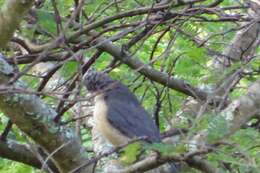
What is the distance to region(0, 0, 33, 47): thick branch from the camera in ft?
8.37

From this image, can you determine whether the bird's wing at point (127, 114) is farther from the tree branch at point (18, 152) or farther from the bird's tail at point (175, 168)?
the tree branch at point (18, 152)

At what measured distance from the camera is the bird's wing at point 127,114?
5.65 metres

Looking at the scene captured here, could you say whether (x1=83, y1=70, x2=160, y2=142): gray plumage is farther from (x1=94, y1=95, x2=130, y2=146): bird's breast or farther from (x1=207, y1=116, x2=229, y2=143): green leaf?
(x1=207, y1=116, x2=229, y2=143): green leaf

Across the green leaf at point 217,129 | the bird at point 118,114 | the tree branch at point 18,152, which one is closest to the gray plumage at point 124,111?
the bird at point 118,114

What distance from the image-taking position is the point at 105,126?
18.3 feet

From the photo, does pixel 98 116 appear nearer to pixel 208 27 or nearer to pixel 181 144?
pixel 208 27

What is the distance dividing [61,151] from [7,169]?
→ 139cm

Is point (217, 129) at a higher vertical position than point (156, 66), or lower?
higher

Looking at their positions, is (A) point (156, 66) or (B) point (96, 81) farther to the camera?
(A) point (156, 66)

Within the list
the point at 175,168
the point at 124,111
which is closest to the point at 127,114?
the point at 124,111

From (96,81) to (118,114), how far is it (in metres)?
0.74

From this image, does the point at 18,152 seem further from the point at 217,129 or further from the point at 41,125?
the point at 217,129

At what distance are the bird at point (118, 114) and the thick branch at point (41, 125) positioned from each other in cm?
157

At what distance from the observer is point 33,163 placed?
397 centimetres
